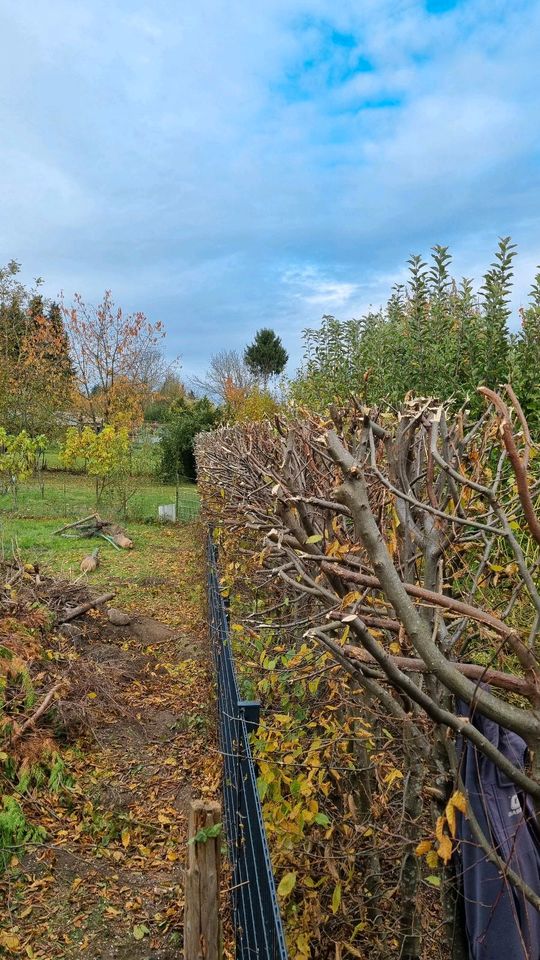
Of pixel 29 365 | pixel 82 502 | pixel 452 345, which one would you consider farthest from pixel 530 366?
pixel 29 365

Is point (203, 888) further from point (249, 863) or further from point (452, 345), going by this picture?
point (452, 345)

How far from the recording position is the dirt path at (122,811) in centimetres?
327

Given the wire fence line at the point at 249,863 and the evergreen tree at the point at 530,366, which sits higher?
the evergreen tree at the point at 530,366

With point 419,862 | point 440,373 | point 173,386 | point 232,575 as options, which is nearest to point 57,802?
point 232,575

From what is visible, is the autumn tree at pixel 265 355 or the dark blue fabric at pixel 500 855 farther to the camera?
the autumn tree at pixel 265 355

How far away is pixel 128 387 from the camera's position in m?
26.3

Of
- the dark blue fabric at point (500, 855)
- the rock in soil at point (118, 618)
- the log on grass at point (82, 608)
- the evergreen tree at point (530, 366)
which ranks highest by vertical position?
the evergreen tree at point (530, 366)

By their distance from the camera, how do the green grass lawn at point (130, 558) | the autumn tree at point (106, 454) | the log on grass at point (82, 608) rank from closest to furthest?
the log on grass at point (82, 608) → the green grass lawn at point (130, 558) → the autumn tree at point (106, 454)

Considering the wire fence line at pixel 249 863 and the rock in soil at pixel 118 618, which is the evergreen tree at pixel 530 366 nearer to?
the wire fence line at pixel 249 863

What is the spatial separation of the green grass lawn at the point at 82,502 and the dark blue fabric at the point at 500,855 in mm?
13537

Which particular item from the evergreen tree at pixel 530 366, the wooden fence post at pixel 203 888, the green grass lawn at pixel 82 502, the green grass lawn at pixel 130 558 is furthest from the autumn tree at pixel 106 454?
the wooden fence post at pixel 203 888

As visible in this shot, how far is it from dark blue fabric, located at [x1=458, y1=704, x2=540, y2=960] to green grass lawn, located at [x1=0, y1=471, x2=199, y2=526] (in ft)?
44.4

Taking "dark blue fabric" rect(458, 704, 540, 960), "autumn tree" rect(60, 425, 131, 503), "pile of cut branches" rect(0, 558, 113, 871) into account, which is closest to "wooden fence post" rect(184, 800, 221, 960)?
"dark blue fabric" rect(458, 704, 540, 960)

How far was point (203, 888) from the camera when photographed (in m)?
2.03
